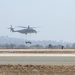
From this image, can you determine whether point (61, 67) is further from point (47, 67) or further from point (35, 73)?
point (35, 73)

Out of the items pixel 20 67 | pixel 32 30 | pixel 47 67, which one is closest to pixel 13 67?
pixel 20 67

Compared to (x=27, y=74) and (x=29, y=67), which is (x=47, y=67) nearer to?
(x=29, y=67)

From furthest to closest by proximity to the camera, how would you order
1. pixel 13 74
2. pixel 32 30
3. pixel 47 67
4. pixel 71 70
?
pixel 32 30
pixel 47 67
pixel 71 70
pixel 13 74

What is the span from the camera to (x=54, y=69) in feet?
80.5

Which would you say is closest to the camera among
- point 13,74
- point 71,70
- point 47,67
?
point 13,74

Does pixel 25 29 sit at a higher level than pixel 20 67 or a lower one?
higher

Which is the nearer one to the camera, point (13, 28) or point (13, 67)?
point (13, 67)

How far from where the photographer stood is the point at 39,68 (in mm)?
25156

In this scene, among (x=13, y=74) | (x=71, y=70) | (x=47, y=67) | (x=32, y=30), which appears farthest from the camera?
(x=32, y=30)

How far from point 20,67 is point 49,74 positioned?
182 inches

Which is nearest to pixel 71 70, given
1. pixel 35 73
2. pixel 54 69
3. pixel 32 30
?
pixel 54 69

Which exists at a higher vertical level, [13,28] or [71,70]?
[13,28]

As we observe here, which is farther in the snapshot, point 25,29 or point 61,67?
point 25,29

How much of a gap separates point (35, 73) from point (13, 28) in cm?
11305
